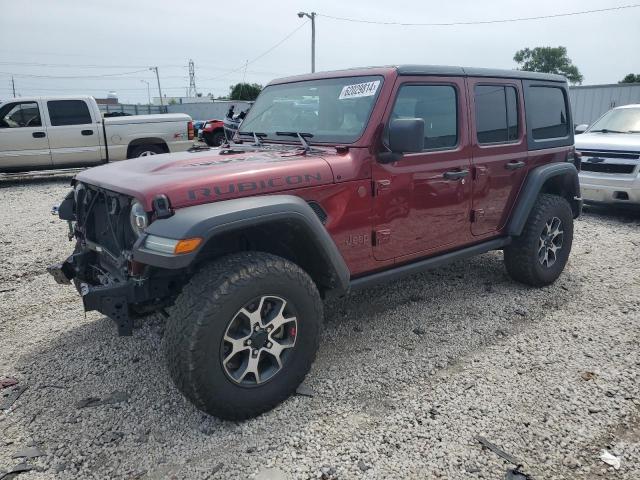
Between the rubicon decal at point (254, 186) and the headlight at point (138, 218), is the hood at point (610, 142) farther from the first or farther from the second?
the headlight at point (138, 218)

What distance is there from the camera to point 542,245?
4.62 meters

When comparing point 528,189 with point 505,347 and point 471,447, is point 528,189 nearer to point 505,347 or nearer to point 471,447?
point 505,347

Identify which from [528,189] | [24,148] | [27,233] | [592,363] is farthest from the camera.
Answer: [24,148]

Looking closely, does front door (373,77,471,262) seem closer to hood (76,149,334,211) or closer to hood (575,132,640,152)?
hood (76,149,334,211)

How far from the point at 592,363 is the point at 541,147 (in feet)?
6.76

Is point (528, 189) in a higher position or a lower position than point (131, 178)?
lower

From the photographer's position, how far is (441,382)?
317cm

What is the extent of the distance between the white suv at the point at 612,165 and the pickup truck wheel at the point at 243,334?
6431 millimetres

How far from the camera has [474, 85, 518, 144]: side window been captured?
4.02m

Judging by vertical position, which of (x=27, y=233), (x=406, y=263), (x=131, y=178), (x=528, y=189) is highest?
(x=131, y=178)

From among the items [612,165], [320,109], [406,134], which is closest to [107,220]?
[320,109]

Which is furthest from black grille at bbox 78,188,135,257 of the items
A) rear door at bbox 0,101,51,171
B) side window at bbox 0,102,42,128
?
side window at bbox 0,102,42,128

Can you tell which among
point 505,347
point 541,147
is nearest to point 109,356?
point 505,347

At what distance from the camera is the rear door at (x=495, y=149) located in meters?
3.98
